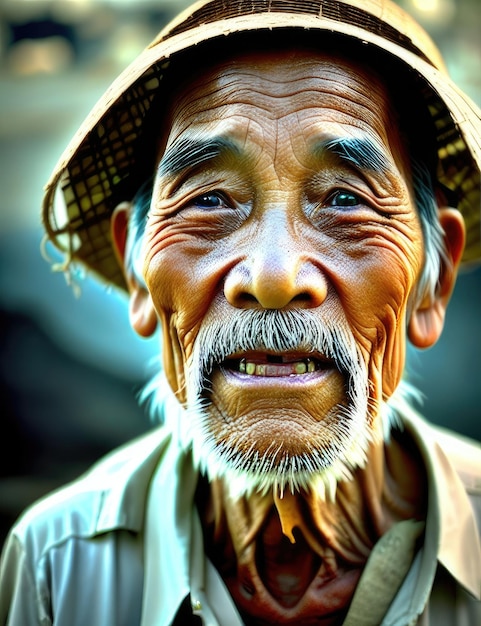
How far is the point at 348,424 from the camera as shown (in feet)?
5.53

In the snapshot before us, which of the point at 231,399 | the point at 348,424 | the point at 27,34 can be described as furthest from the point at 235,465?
the point at 27,34

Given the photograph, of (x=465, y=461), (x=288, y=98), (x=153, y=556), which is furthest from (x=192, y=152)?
(x=465, y=461)

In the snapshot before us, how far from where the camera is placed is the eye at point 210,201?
68.2 inches

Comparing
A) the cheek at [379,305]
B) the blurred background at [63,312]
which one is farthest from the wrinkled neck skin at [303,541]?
the blurred background at [63,312]

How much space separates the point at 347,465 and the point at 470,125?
885mm

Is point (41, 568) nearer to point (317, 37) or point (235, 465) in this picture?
point (235, 465)

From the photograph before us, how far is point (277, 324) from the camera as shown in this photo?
160 centimetres

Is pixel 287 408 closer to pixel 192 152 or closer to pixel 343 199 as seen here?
pixel 343 199

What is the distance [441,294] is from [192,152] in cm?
79

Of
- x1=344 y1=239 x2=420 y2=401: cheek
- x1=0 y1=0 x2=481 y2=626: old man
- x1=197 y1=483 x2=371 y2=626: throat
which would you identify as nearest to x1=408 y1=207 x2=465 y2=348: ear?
x1=0 y1=0 x2=481 y2=626: old man

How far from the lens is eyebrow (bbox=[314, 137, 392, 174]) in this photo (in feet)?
5.43

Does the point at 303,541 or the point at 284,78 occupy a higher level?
the point at 284,78

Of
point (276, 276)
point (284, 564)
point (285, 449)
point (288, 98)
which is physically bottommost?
point (284, 564)

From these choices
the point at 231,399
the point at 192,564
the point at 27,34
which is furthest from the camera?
the point at 27,34
